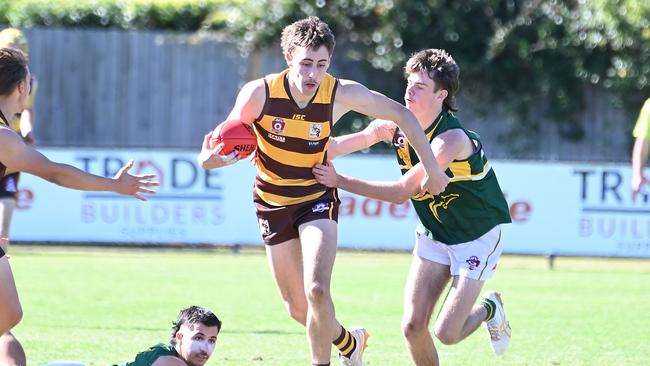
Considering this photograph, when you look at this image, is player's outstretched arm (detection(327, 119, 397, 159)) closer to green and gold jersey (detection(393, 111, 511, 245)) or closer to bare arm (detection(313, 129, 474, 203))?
green and gold jersey (detection(393, 111, 511, 245))

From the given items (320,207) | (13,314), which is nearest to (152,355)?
(13,314)

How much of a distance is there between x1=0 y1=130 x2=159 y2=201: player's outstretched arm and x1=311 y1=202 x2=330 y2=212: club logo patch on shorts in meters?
1.24

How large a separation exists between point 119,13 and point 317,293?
16.5m

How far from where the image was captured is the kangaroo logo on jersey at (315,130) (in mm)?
7078

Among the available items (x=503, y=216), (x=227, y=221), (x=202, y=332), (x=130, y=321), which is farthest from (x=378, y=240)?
(x=202, y=332)

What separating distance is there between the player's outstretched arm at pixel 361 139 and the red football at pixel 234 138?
0.74m

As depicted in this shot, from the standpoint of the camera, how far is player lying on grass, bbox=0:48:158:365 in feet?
19.8

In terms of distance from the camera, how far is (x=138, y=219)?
1672 centimetres

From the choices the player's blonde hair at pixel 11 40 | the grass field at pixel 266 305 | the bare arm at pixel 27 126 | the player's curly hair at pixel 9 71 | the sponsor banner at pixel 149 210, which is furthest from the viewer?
the sponsor banner at pixel 149 210

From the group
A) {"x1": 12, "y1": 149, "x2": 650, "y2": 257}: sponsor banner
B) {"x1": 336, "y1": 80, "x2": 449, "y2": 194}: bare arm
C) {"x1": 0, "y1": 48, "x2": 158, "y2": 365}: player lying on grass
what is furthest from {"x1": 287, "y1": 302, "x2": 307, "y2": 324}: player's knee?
{"x1": 12, "y1": 149, "x2": 650, "y2": 257}: sponsor banner

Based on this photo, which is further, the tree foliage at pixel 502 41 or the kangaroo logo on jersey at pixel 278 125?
the tree foliage at pixel 502 41

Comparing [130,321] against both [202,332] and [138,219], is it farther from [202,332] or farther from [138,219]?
[138,219]

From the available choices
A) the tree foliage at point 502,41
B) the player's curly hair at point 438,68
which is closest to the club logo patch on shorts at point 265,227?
the player's curly hair at point 438,68

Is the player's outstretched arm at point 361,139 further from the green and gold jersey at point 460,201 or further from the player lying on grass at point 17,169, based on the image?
the player lying on grass at point 17,169
